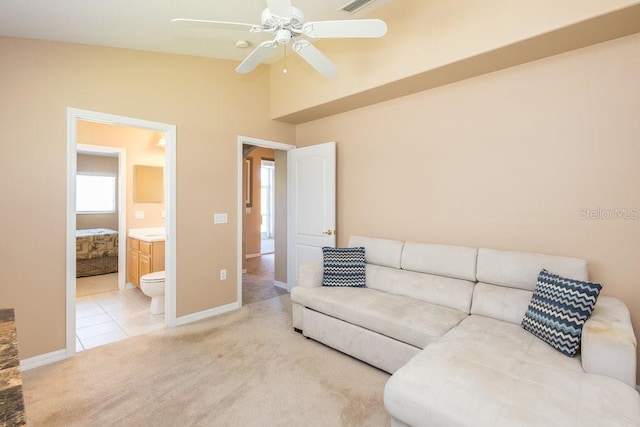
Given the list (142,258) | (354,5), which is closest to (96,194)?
(142,258)

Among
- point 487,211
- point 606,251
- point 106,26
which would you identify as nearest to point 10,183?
point 106,26

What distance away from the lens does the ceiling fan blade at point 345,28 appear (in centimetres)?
191

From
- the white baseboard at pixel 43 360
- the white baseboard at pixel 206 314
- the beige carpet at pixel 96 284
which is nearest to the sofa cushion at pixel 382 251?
the white baseboard at pixel 206 314

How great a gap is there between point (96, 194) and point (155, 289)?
15.9ft

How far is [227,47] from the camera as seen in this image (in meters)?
3.29

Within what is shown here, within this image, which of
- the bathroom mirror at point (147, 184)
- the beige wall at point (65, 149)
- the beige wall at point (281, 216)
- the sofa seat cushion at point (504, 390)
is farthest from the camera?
the beige wall at point (281, 216)

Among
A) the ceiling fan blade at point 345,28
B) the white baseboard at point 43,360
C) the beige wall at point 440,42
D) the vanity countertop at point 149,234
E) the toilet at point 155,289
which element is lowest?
the white baseboard at point 43,360

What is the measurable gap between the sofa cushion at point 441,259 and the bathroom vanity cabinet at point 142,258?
321cm

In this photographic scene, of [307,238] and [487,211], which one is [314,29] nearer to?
[487,211]

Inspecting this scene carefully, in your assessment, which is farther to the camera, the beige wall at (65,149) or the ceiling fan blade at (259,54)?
the beige wall at (65,149)

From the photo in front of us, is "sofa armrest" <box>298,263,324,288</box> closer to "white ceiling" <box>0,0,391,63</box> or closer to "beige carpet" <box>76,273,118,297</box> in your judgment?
"white ceiling" <box>0,0,391,63</box>

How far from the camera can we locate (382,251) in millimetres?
3248

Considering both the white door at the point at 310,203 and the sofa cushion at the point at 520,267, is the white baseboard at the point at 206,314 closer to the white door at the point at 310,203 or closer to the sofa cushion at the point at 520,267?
the white door at the point at 310,203

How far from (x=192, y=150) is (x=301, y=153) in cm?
140
